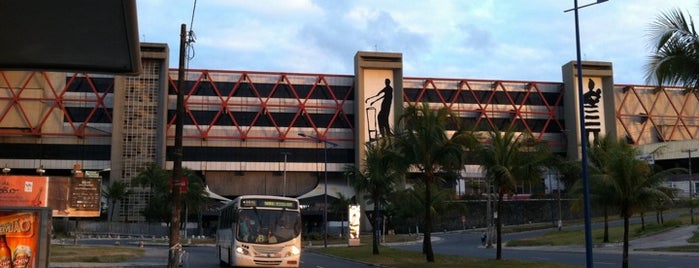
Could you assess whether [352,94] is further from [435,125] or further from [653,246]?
[435,125]

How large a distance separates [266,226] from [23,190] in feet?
96.9

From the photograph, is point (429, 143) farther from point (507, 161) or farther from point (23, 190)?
point (23, 190)

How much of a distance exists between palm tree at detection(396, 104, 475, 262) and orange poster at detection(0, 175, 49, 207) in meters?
27.9

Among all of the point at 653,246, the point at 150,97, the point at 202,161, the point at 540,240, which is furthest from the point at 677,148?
the point at 150,97

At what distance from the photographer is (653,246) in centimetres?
3919

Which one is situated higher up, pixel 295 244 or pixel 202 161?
pixel 202 161

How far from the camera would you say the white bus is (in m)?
22.7

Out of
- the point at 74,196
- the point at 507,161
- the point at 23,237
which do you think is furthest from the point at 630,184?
the point at 74,196

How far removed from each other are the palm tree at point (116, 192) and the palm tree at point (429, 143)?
5740 cm

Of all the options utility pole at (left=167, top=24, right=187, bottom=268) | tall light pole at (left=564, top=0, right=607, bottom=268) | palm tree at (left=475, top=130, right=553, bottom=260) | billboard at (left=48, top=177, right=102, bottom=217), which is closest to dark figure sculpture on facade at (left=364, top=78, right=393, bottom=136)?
billboard at (left=48, top=177, right=102, bottom=217)

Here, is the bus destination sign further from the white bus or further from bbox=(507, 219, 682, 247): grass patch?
bbox=(507, 219, 682, 247): grass patch

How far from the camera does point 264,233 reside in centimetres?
2325

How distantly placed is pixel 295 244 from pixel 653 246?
26275 millimetres

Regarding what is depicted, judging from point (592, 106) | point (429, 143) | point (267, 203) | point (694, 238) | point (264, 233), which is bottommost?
point (694, 238)
